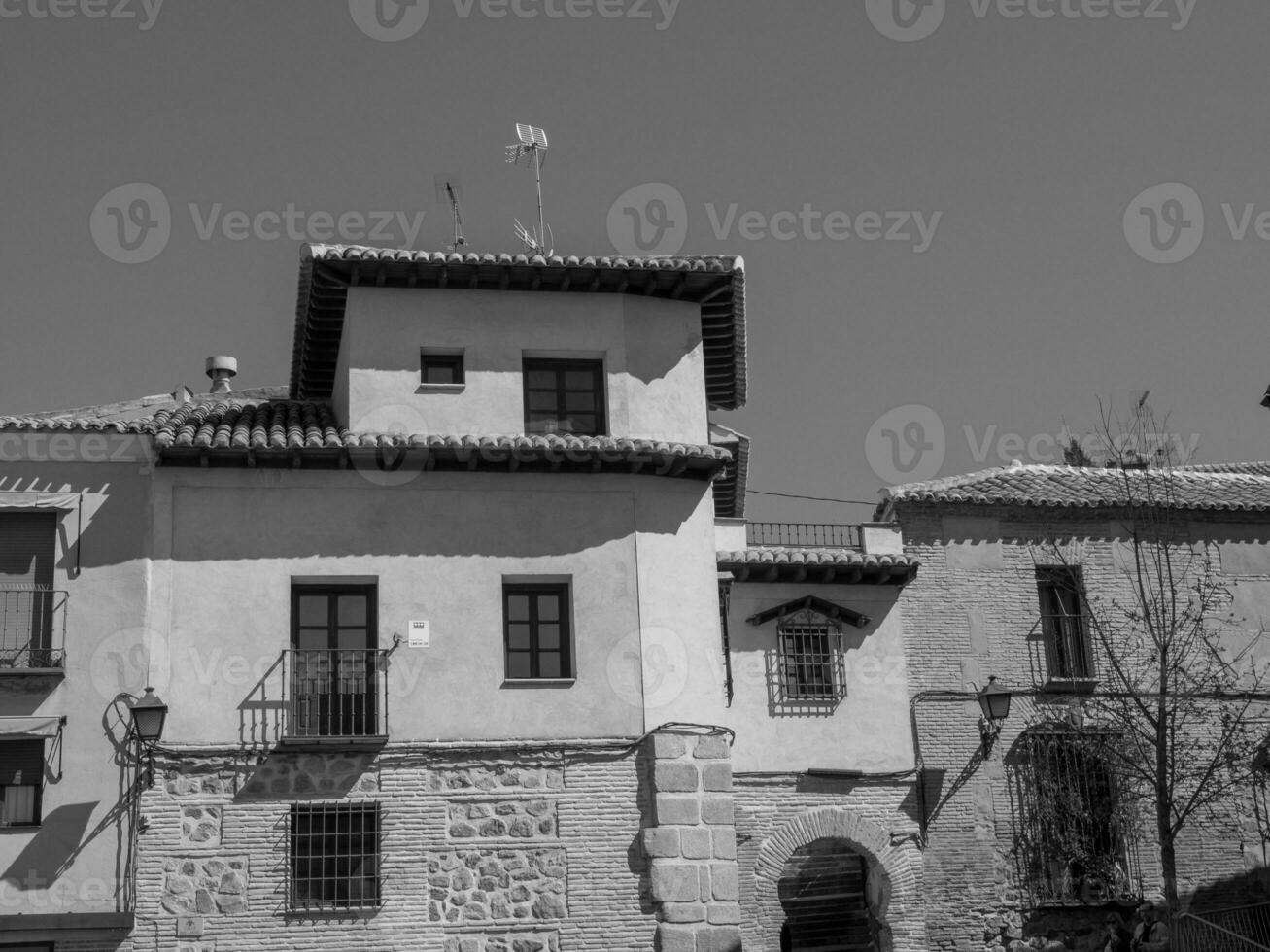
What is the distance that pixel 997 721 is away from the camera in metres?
22.2

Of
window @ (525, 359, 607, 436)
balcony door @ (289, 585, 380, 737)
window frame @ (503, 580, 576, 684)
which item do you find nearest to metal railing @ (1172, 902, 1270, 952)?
window frame @ (503, 580, 576, 684)

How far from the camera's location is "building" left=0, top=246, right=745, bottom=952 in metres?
16.3

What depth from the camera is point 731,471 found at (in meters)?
23.3

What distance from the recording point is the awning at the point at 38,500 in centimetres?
1691

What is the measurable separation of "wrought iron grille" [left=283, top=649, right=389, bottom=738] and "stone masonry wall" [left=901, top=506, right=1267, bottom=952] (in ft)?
26.4

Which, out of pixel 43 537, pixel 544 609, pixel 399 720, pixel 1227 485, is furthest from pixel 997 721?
pixel 43 537

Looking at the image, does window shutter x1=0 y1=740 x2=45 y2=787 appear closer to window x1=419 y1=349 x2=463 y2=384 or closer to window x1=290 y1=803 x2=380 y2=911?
window x1=290 y1=803 x2=380 y2=911

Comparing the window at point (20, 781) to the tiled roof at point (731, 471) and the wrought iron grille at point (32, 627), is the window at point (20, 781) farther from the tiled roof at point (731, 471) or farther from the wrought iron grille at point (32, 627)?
the tiled roof at point (731, 471)

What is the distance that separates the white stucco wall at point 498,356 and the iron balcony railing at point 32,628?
346 centimetres

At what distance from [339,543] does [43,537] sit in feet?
9.31

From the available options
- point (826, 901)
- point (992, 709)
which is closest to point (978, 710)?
point (992, 709)

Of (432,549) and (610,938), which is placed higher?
(432,549)

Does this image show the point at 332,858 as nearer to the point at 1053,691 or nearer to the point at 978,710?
the point at 978,710

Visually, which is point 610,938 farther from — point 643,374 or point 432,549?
point 643,374
